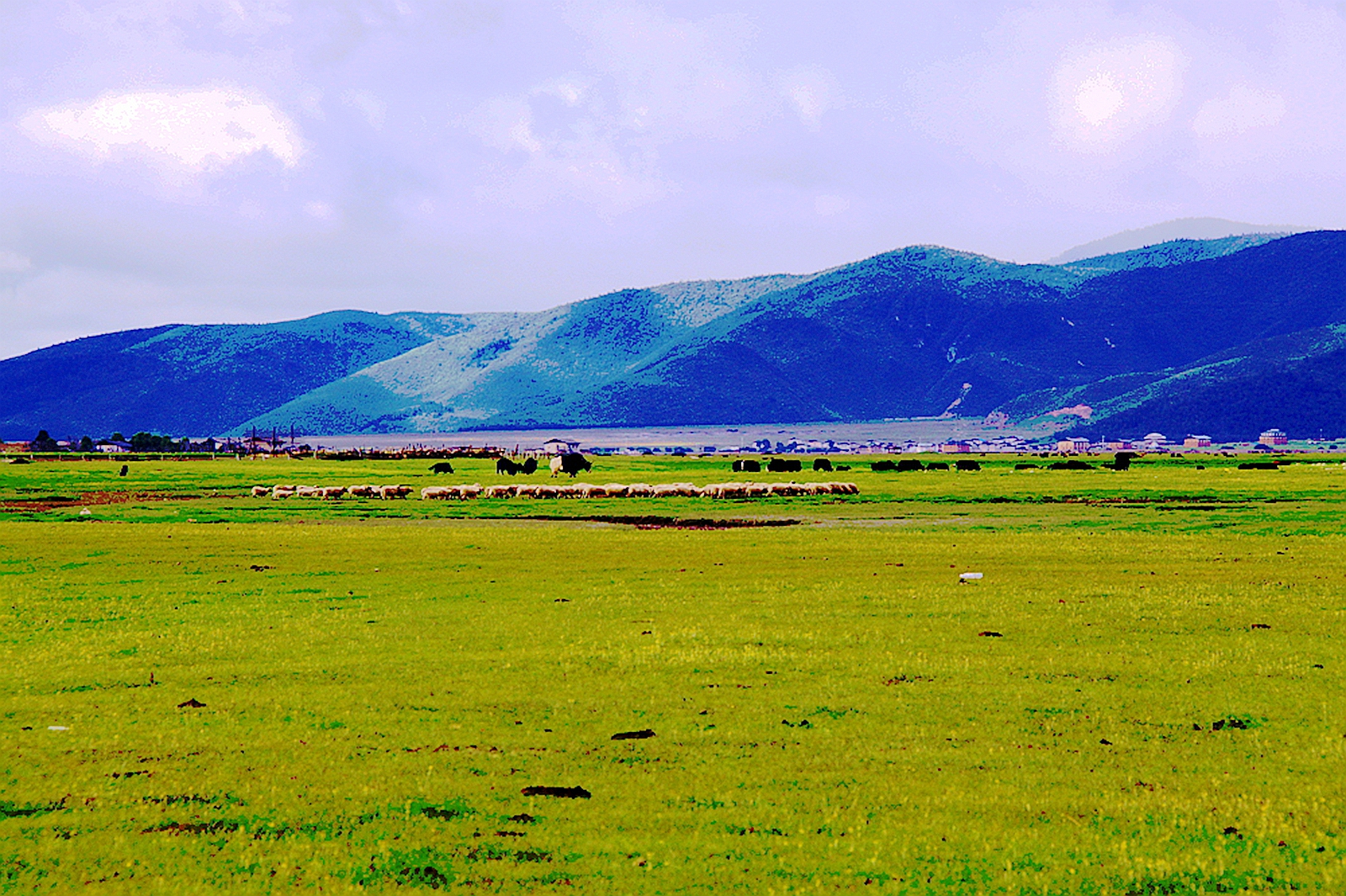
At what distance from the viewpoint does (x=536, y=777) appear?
1036 centimetres

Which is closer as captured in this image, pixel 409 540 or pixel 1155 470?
pixel 409 540

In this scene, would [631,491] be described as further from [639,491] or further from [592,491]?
[592,491]

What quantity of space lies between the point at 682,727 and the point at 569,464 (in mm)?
86116

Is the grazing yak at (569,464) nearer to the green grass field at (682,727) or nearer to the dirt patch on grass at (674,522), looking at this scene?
the dirt patch on grass at (674,522)

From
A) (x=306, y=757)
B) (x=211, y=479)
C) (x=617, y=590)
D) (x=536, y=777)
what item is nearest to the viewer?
(x=536, y=777)

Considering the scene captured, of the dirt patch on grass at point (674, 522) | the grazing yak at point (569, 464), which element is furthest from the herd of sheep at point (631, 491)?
the grazing yak at point (569, 464)

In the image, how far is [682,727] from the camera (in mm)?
12180

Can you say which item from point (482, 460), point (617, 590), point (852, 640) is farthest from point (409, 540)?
point (482, 460)

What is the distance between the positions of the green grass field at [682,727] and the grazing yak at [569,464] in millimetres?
66635

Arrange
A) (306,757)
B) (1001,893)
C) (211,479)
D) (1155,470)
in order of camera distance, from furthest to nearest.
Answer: (1155,470), (211,479), (306,757), (1001,893)

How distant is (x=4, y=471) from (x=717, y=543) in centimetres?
8802

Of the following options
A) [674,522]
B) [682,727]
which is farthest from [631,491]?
[682,727]

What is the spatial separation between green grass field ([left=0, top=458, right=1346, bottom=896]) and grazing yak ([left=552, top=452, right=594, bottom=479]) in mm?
66635

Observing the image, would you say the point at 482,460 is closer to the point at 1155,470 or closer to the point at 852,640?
the point at 1155,470
